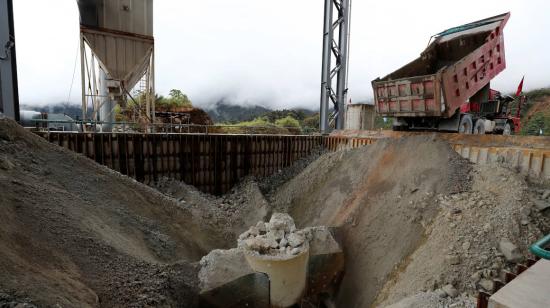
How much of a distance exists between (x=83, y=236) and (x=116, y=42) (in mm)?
9233

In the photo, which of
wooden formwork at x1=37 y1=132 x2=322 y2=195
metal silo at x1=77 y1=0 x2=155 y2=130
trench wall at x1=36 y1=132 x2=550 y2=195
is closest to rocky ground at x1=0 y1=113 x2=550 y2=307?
trench wall at x1=36 y1=132 x2=550 y2=195

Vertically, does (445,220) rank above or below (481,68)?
below

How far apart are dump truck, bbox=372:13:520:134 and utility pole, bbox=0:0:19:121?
1076 centimetres

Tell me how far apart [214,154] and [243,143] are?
4.08ft

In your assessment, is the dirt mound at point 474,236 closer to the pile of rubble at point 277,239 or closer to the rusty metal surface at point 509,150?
the rusty metal surface at point 509,150

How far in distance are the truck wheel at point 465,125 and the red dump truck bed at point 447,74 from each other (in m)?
0.67

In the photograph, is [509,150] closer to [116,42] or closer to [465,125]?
[465,125]

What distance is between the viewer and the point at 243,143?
11922 mm

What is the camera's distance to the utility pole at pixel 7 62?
8.16 meters

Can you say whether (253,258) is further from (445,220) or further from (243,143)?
(243,143)

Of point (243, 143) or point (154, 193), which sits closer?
point (154, 193)

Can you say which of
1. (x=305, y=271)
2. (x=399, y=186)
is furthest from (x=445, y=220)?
(x=305, y=271)

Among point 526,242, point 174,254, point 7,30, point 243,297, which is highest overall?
point 7,30

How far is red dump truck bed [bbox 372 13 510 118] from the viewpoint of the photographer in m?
8.34
